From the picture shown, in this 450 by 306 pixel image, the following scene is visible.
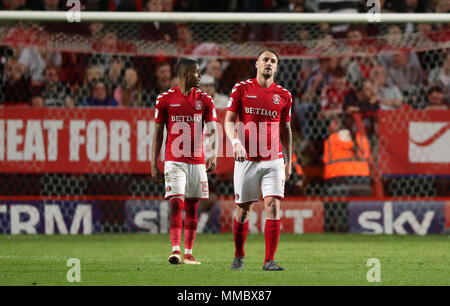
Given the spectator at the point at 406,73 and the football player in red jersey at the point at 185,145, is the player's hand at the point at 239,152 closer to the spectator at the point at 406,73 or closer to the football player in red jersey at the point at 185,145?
the football player in red jersey at the point at 185,145

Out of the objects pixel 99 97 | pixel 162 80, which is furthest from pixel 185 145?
pixel 162 80

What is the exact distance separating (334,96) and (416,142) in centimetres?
132

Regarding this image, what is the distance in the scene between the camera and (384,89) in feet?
40.1

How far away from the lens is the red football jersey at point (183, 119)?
786 cm

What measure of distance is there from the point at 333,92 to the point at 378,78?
69cm

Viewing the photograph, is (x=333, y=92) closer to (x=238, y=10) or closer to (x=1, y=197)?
(x=238, y=10)

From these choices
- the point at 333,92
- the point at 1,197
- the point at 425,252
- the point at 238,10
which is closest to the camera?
the point at 425,252

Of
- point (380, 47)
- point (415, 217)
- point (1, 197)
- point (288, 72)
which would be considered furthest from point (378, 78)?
point (1, 197)

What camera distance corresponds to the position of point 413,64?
12352 millimetres

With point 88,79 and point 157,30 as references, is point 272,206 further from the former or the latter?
point 157,30

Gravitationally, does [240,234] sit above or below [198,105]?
below

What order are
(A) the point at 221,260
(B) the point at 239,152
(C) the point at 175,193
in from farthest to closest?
(A) the point at 221,260, (C) the point at 175,193, (B) the point at 239,152

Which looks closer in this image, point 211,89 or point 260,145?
point 260,145

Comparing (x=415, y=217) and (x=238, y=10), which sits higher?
(x=238, y=10)
